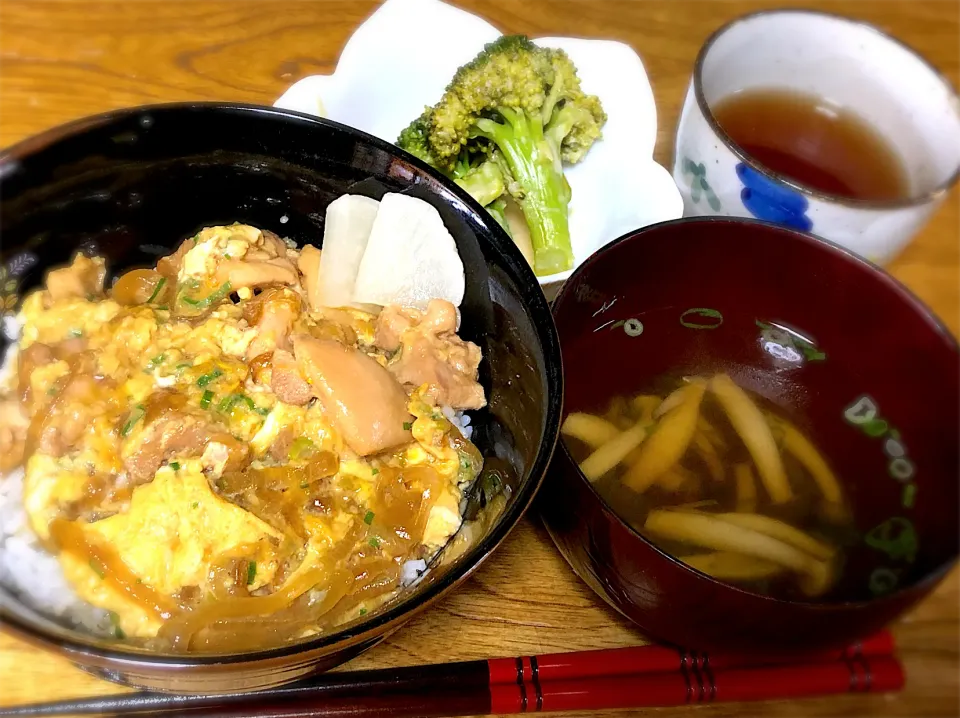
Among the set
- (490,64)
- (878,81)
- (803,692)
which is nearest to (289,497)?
(803,692)

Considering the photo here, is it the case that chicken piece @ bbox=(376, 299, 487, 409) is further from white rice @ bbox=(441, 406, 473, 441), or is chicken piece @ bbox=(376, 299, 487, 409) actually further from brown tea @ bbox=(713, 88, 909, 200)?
brown tea @ bbox=(713, 88, 909, 200)

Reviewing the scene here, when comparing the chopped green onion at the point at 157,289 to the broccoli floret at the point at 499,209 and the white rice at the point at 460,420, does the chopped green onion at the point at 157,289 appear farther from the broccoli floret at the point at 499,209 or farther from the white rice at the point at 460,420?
the broccoli floret at the point at 499,209

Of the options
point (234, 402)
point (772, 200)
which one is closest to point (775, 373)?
point (772, 200)

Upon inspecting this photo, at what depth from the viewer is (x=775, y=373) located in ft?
4.84

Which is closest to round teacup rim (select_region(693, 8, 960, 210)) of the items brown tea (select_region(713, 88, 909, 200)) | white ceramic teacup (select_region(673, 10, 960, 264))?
white ceramic teacup (select_region(673, 10, 960, 264))

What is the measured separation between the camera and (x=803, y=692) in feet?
3.93

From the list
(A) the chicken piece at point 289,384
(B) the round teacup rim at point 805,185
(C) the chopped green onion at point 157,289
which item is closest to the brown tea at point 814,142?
(B) the round teacup rim at point 805,185

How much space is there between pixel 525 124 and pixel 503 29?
59 centimetres

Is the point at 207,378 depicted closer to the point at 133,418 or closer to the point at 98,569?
the point at 133,418

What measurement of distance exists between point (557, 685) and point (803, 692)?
38 cm

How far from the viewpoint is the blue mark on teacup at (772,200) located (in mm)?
1373

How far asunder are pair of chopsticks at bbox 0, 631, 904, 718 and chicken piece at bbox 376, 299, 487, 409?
0.42 metres

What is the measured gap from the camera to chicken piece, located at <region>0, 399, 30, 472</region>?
1152 mm

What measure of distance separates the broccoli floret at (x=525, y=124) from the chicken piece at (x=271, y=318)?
0.55 metres
